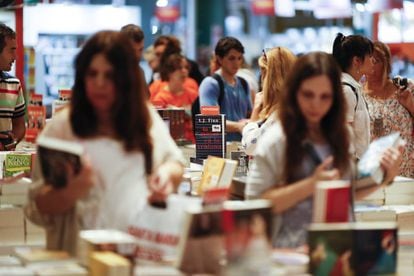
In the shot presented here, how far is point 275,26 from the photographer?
2727cm

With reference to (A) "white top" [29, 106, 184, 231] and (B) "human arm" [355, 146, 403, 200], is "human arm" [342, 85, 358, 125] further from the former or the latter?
(A) "white top" [29, 106, 184, 231]

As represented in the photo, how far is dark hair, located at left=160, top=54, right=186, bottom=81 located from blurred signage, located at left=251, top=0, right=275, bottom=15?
518 inches

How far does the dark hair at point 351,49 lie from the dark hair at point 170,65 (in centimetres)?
339

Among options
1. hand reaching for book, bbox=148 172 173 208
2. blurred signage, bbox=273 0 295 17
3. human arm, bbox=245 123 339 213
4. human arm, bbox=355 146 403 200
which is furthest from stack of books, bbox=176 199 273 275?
blurred signage, bbox=273 0 295 17

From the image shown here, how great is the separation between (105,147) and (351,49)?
123 inches

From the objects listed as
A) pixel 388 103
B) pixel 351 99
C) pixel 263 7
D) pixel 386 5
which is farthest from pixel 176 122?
pixel 263 7

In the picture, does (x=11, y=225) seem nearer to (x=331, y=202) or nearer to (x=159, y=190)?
(x=159, y=190)

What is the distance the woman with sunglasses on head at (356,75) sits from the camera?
6.18 metres

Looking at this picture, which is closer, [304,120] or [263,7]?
[304,120]

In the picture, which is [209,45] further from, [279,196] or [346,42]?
[279,196]

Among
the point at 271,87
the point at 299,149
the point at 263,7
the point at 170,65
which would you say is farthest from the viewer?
the point at 263,7

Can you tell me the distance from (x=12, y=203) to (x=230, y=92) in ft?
12.9

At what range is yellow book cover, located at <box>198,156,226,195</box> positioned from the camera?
4879 millimetres

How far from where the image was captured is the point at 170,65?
973cm
